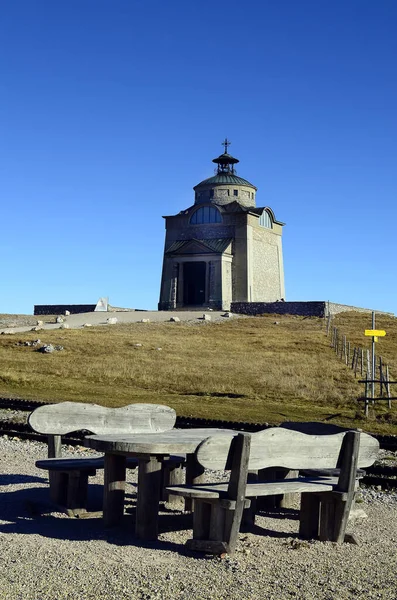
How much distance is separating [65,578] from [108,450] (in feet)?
5.18

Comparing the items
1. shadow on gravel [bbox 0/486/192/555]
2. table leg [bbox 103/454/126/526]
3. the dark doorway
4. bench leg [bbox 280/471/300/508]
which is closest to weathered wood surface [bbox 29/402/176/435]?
shadow on gravel [bbox 0/486/192/555]

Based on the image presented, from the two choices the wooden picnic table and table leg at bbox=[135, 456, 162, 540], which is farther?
table leg at bbox=[135, 456, 162, 540]

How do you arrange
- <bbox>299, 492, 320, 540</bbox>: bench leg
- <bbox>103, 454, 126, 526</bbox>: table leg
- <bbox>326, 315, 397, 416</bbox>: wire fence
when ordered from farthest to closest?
<bbox>326, 315, 397, 416</bbox>: wire fence < <bbox>103, 454, 126, 526</bbox>: table leg < <bbox>299, 492, 320, 540</bbox>: bench leg

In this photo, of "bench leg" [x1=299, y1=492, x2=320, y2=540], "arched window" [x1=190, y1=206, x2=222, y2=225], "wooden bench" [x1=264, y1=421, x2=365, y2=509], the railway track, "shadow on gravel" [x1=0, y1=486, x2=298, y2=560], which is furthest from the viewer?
"arched window" [x1=190, y1=206, x2=222, y2=225]

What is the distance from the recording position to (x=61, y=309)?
59.3 metres

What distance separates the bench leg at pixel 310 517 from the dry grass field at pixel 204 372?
9604mm

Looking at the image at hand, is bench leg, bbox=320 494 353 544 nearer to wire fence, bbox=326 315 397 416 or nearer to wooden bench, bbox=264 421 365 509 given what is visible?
wooden bench, bbox=264 421 365 509

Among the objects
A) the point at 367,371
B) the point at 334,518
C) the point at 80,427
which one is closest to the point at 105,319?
the point at 367,371

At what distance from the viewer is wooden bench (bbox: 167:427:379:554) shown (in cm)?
709

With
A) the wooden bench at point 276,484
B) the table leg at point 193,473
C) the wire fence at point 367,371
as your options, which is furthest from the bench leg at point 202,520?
the wire fence at point 367,371

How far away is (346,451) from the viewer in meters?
7.84

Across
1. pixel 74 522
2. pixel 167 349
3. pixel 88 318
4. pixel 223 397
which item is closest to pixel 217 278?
pixel 88 318

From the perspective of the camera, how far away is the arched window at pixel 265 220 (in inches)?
2367

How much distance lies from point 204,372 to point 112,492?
18567 mm
